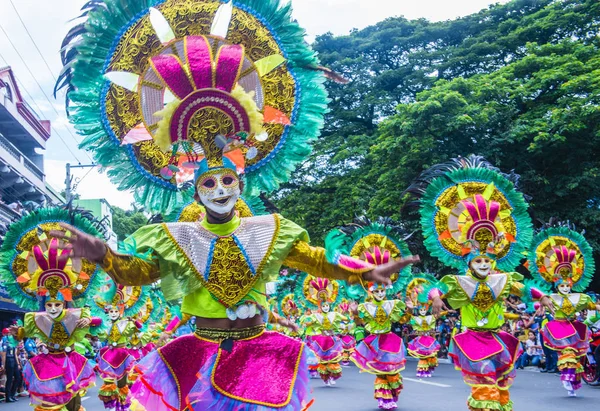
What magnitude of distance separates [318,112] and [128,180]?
4.56 feet

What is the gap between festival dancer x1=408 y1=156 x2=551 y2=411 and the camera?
827 cm

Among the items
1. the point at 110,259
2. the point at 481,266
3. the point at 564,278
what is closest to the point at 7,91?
the point at 564,278

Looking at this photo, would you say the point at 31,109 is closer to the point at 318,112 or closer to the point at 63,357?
the point at 63,357

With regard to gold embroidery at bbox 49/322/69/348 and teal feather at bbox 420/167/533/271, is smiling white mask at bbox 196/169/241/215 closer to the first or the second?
teal feather at bbox 420/167/533/271

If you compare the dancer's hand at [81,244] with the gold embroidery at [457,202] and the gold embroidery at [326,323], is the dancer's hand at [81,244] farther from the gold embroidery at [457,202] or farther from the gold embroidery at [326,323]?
the gold embroidery at [326,323]

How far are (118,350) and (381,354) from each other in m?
4.98

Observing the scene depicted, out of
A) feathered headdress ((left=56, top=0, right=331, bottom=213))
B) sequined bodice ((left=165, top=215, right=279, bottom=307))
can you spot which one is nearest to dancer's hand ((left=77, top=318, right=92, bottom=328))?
feathered headdress ((left=56, top=0, right=331, bottom=213))

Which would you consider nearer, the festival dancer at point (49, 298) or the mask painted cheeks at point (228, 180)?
the mask painted cheeks at point (228, 180)

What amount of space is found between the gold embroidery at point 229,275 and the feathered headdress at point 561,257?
28.6ft

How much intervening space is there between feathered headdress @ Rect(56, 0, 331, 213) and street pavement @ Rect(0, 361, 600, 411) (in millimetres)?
7159

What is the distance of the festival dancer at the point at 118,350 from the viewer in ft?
42.4

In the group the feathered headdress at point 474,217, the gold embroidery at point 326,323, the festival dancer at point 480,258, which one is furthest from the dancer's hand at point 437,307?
the gold embroidery at point 326,323

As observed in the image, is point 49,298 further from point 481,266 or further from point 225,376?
point 225,376

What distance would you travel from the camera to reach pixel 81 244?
391 cm
